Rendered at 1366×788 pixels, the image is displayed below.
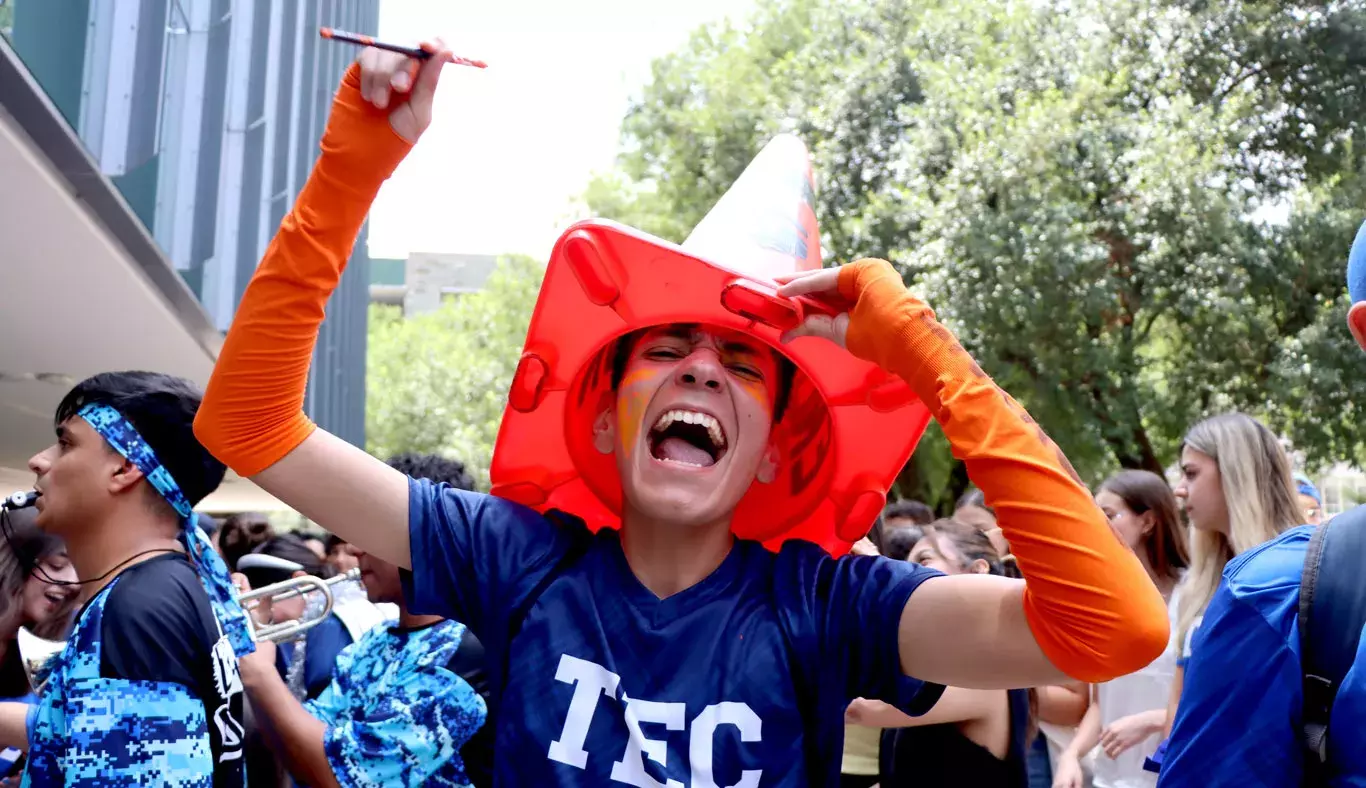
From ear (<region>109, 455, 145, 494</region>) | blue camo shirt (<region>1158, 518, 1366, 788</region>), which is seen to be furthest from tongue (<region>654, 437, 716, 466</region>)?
ear (<region>109, 455, 145, 494</region>)

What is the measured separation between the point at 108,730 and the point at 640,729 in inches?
46.6

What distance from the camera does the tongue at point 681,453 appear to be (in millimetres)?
2580

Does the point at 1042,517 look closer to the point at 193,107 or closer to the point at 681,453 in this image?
the point at 681,453

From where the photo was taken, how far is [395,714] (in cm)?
405

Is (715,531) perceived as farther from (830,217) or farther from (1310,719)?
(830,217)

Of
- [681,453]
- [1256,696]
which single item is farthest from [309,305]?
[1256,696]

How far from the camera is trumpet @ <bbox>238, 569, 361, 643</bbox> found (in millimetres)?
5145

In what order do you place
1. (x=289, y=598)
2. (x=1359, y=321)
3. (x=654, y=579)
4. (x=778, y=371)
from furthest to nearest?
1. (x=289, y=598)
2. (x=778, y=371)
3. (x=654, y=579)
4. (x=1359, y=321)

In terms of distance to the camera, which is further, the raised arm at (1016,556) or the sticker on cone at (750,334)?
the sticker on cone at (750,334)

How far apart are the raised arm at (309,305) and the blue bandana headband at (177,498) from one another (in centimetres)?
91

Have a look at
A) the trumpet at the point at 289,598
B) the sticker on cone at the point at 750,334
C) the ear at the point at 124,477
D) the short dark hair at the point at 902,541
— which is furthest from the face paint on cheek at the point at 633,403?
the short dark hair at the point at 902,541

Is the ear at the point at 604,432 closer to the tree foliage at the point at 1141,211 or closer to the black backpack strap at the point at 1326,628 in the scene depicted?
the black backpack strap at the point at 1326,628

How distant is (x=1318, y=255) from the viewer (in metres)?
17.0

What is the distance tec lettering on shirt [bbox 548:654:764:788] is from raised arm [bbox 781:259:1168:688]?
0.31 metres
